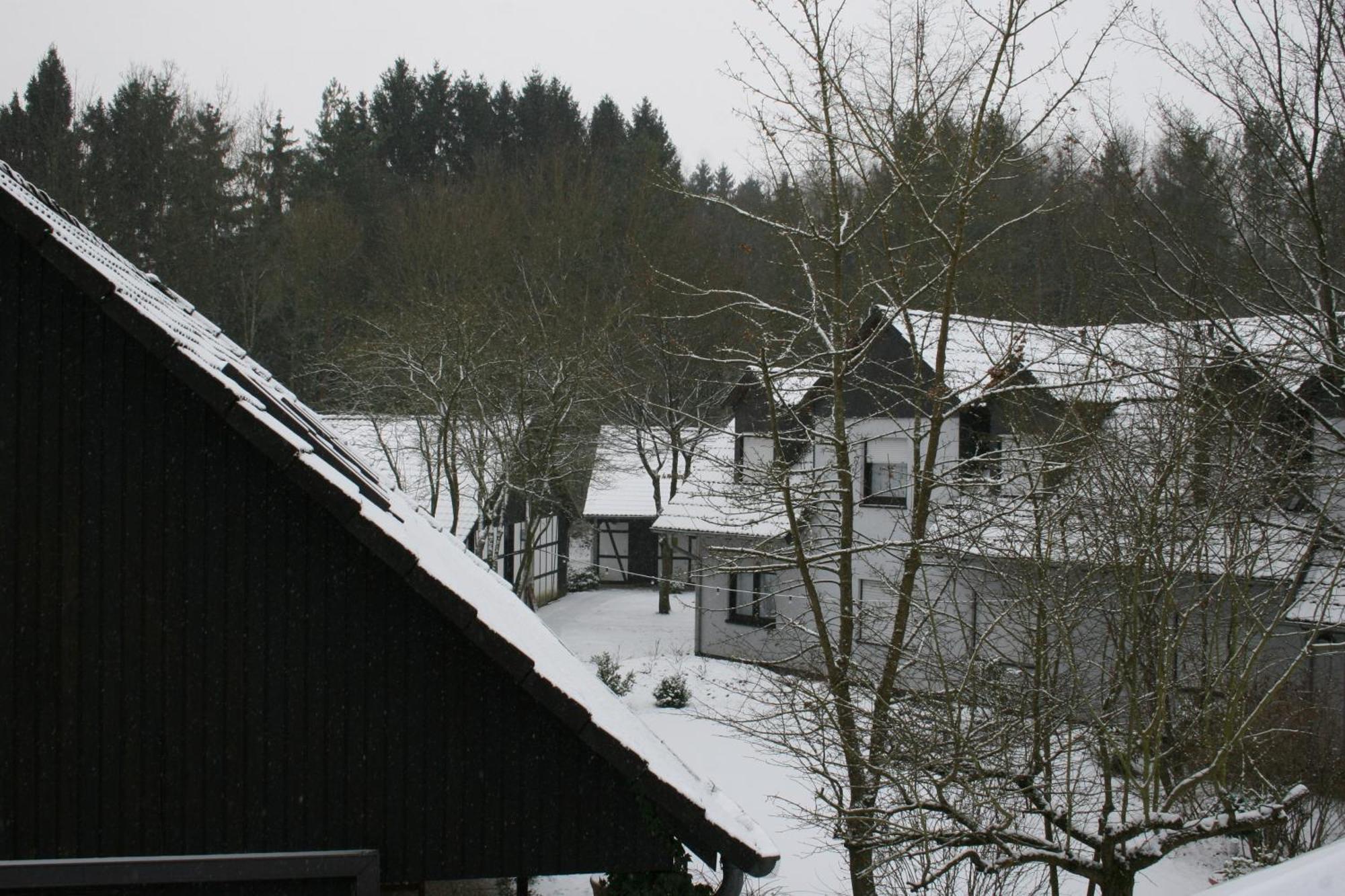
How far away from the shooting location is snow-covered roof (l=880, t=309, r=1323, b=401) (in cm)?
1035

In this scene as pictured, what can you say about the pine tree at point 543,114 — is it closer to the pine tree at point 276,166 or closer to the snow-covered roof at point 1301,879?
the pine tree at point 276,166

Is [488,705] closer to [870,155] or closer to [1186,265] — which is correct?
A: [870,155]

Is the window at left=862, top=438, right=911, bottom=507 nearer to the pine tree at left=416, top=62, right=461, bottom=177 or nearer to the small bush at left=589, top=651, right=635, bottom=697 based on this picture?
the small bush at left=589, top=651, right=635, bottom=697

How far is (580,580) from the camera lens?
3775 cm

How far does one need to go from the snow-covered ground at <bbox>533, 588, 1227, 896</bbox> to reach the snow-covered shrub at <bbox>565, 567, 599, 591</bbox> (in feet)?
1.51

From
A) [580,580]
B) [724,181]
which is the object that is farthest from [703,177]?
[580,580]

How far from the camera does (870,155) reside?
10.7 m

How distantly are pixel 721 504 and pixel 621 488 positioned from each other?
15.4 meters

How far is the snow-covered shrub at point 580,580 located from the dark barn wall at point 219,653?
103ft

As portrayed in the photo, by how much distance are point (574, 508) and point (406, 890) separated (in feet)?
106

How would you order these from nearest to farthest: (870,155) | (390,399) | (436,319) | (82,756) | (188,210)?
1. (82,756)
2. (870,155)
3. (436,319)
4. (390,399)
5. (188,210)

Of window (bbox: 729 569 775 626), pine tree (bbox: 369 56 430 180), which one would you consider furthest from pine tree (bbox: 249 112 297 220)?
window (bbox: 729 569 775 626)

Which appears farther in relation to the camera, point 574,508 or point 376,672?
point 574,508

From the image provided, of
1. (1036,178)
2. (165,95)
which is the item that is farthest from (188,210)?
(1036,178)
